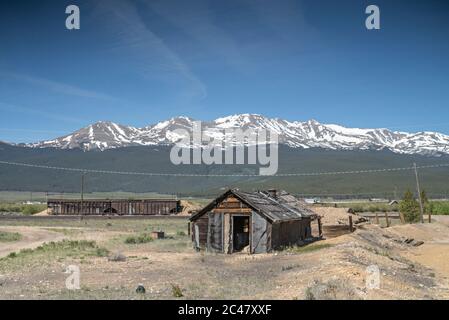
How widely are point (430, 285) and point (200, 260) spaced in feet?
30.7

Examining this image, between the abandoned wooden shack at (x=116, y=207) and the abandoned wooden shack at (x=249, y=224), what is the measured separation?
37412 millimetres

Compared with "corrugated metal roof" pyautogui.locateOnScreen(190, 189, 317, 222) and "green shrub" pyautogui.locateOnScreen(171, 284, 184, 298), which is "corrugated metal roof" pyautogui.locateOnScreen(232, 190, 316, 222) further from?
"green shrub" pyautogui.locateOnScreen(171, 284, 184, 298)

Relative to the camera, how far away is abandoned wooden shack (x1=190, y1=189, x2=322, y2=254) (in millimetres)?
24562

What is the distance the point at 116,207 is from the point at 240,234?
39579 mm

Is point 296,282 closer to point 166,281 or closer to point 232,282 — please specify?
point 232,282

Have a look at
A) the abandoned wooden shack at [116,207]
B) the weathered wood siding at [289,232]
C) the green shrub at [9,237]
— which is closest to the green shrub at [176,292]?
the weathered wood siding at [289,232]

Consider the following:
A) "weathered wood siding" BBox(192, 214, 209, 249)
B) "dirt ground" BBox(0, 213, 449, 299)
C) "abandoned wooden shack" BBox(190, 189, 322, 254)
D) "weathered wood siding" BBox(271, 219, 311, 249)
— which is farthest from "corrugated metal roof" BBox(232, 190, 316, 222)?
"weathered wood siding" BBox(192, 214, 209, 249)

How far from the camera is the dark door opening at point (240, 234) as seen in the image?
88.7 feet

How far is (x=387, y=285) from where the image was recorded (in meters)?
14.1

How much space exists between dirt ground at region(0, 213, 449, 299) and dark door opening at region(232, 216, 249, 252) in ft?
7.63

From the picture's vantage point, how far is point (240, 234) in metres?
28.0

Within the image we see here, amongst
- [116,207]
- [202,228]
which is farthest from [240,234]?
[116,207]
